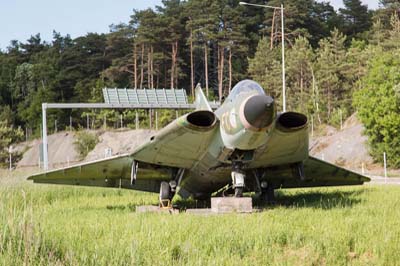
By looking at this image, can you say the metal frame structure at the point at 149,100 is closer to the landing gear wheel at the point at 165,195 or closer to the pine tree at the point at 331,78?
the pine tree at the point at 331,78

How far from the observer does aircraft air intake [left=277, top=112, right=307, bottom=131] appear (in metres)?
10.8

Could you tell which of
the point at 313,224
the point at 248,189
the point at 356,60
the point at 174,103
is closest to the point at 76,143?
the point at 174,103

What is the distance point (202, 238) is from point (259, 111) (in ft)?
10.8

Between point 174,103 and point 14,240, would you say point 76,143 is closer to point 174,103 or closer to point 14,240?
point 174,103

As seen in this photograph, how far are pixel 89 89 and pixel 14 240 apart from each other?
74.7 metres

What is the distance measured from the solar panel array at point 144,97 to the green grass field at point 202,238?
2575cm

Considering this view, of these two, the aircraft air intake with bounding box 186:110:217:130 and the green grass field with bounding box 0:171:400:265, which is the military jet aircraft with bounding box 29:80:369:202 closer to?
the aircraft air intake with bounding box 186:110:217:130

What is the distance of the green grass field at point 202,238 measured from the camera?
5.10 meters

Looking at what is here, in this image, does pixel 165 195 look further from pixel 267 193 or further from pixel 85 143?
pixel 85 143

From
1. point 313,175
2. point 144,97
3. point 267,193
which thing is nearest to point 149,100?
point 144,97

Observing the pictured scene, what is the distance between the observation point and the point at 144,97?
36.1 m

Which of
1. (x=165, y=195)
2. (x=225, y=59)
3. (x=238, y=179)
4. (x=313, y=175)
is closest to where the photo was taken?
(x=238, y=179)

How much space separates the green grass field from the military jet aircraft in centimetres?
167

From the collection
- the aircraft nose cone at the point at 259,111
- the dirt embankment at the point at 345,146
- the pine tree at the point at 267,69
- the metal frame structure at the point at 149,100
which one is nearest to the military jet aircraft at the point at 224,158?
the aircraft nose cone at the point at 259,111
